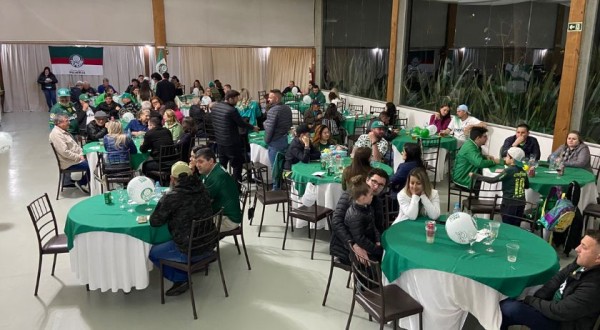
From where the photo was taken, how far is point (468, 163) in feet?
19.0

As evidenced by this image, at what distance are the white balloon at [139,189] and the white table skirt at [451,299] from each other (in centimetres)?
242

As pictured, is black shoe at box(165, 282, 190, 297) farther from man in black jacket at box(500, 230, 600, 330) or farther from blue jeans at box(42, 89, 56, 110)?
blue jeans at box(42, 89, 56, 110)

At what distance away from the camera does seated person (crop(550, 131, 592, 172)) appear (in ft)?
18.8

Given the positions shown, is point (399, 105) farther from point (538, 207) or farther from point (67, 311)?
point (67, 311)

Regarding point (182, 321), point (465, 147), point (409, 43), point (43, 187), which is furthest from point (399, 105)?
point (182, 321)

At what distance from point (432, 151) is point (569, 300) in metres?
4.92

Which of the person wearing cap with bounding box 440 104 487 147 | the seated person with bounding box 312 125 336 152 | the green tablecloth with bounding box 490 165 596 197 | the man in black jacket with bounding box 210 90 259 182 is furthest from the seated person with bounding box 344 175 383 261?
the person wearing cap with bounding box 440 104 487 147

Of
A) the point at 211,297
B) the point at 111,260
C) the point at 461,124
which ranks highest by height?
the point at 461,124

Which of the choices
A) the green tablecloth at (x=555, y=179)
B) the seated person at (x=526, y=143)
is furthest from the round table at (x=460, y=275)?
the seated person at (x=526, y=143)

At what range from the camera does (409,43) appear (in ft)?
35.9

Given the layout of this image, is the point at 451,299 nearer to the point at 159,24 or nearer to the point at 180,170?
the point at 180,170

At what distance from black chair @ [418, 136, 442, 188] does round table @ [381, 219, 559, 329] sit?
3875mm

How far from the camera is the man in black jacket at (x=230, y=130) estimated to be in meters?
6.76

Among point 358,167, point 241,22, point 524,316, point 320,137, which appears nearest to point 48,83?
point 241,22
